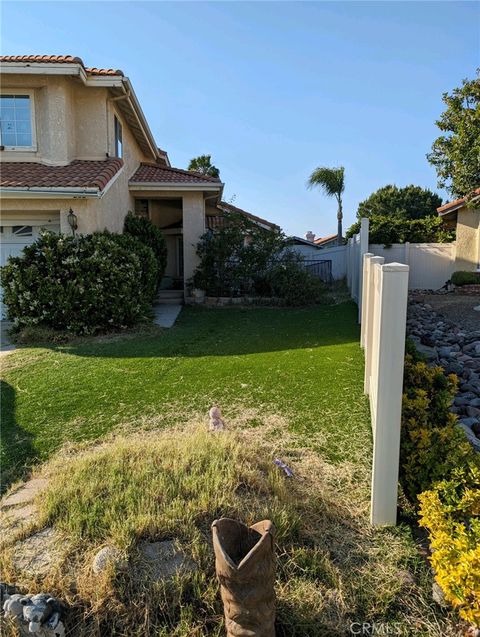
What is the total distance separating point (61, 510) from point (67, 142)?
11.9 m

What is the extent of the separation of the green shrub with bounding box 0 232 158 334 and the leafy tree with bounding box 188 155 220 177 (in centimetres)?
2188

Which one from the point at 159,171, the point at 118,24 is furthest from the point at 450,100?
the point at 118,24

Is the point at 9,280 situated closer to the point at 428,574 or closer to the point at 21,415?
the point at 21,415

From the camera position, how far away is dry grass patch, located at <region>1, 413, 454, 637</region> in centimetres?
238

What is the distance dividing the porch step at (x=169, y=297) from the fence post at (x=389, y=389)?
42.8ft

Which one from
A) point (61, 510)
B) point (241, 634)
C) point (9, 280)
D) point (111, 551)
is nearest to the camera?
point (241, 634)

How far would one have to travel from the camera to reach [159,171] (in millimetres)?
17156

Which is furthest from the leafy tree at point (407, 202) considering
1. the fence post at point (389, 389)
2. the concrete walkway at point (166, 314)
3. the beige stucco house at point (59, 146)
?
the fence post at point (389, 389)

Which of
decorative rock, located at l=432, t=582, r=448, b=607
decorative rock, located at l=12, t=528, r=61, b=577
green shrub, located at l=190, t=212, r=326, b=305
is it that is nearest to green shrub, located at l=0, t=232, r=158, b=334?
green shrub, located at l=190, t=212, r=326, b=305

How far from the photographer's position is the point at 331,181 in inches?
1198

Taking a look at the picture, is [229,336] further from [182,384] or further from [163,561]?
[163,561]

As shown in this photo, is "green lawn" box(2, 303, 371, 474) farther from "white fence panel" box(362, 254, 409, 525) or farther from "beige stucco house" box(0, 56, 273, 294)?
"beige stucco house" box(0, 56, 273, 294)

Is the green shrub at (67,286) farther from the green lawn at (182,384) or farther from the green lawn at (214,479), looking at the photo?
the green lawn at (214,479)

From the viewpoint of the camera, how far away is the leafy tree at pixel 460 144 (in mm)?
14102
